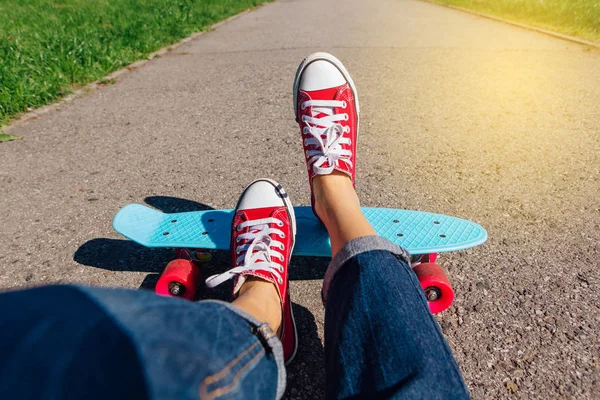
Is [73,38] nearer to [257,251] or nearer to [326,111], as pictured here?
[326,111]

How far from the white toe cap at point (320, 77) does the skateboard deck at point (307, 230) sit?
0.69 m

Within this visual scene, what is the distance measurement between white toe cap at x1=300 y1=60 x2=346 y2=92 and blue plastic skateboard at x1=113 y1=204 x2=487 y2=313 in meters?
0.68

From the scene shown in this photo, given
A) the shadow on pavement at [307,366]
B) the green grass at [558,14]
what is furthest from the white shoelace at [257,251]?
the green grass at [558,14]

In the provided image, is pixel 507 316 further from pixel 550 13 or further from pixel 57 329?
pixel 550 13

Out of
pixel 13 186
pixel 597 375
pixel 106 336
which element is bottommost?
pixel 13 186

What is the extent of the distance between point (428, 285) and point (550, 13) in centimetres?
761

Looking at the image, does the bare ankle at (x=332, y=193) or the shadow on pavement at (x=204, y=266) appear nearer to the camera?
the shadow on pavement at (x=204, y=266)

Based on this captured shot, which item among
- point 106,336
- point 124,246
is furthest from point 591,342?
point 124,246

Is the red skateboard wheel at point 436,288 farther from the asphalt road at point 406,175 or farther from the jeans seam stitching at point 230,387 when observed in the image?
the jeans seam stitching at point 230,387

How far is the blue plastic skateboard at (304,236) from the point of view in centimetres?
153

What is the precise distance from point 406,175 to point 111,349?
200cm

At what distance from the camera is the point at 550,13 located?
7.05 metres

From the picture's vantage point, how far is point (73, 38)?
178 inches

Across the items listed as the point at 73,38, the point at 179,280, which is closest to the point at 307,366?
the point at 179,280
